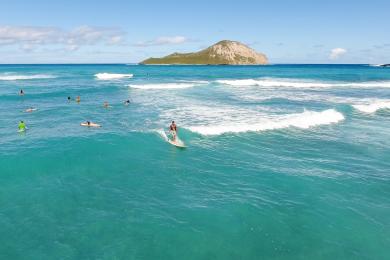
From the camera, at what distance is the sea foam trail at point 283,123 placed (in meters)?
33.8

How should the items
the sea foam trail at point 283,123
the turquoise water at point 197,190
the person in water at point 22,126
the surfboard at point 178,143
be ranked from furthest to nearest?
the sea foam trail at point 283,123
the person in water at point 22,126
the surfboard at point 178,143
the turquoise water at point 197,190

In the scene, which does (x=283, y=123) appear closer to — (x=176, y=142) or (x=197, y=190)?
(x=176, y=142)

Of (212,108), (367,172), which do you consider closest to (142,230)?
(367,172)

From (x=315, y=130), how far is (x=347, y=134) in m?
2.92

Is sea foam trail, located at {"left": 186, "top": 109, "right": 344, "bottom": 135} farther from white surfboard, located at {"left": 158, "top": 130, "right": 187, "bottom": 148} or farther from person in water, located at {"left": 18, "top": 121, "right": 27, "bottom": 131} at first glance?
person in water, located at {"left": 18, "top": 121, "right": 27, "bottom": 131}

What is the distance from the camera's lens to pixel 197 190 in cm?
2014

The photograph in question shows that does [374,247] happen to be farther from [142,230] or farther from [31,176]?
[31,176]

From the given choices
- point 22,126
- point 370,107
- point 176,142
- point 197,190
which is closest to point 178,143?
point 176,142

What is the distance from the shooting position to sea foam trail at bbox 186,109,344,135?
1331 inches

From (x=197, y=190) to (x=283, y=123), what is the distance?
1962cm

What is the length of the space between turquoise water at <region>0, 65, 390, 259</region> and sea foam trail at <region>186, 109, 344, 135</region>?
21 cm

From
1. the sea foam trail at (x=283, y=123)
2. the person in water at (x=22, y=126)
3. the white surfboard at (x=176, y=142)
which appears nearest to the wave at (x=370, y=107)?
the sea foam trail at (x=283, y=123)

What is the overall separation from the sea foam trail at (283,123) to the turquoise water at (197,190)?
8.4 inches

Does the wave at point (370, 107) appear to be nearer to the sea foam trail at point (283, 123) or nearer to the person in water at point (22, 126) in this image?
the sea foam trail at point (283, 123)
